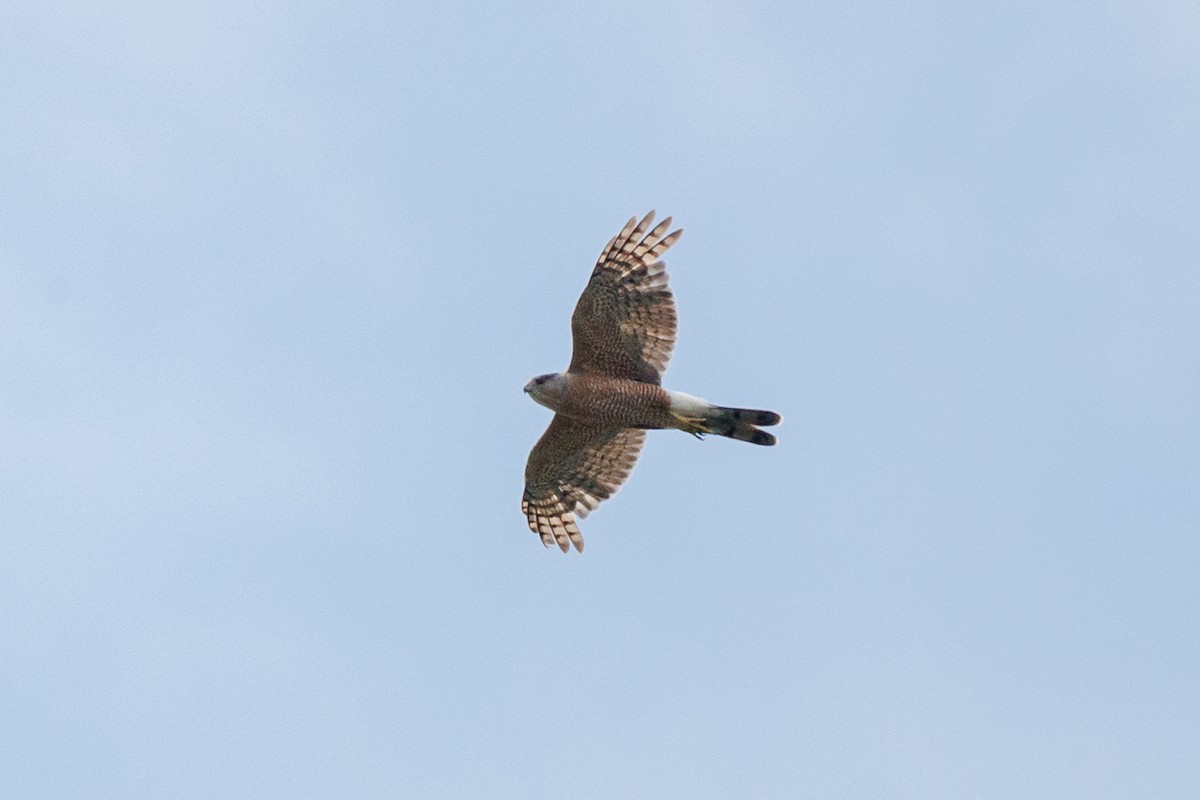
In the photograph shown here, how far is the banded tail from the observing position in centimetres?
2416

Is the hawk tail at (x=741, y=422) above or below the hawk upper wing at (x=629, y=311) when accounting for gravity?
below

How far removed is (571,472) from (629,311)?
2.78 meters

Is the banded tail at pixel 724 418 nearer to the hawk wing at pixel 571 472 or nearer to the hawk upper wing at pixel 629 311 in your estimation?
the hawk upper wing at pixel 629 311

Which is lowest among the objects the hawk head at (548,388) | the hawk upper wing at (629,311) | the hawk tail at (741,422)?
the hawk tail at (741,422)

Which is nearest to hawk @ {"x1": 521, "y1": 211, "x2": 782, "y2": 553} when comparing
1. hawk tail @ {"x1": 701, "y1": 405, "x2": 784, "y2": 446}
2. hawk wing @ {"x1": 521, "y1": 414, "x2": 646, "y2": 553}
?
hawk tail @ {"x1": 701, "y1": 405, "x2": 784, "y2": 446}

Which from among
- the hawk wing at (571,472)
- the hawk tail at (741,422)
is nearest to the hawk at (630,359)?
the hawk tail at (741,422)

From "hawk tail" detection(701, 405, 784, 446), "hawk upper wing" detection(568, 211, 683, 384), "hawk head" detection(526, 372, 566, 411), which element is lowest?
"hawk tail" detection(701, 405, 784, 446)

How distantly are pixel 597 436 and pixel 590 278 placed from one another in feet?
7.75

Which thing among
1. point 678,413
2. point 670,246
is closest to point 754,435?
point 678,413

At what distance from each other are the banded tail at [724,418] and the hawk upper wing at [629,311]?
0.55 meters

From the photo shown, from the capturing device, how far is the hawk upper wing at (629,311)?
2423 cm

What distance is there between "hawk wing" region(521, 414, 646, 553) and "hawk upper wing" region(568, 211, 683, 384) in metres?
1.15

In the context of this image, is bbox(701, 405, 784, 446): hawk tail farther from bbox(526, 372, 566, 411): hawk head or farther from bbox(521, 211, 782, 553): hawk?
bbox(526, 372, 566, 411): hawk head

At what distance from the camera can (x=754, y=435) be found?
24266mm
